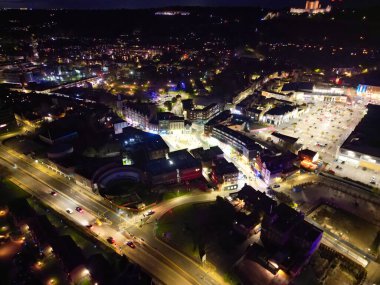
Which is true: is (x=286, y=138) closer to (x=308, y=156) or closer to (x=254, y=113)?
(x=308, y=156)

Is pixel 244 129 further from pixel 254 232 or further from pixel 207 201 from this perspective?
pixel 254 232

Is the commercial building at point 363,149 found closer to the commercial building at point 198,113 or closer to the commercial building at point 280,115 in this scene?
the commercial building at point 280,115

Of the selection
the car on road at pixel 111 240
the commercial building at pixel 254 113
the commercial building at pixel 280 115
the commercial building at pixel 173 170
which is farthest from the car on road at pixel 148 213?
the commercial building at pixel 280 115

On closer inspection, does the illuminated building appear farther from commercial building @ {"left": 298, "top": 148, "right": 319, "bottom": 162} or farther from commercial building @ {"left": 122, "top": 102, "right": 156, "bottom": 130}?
commercial building @ {"left": 298, "top": 148, "right": 319, "bottom": 162}

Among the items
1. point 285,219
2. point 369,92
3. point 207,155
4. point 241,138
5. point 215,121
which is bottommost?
point 207,155

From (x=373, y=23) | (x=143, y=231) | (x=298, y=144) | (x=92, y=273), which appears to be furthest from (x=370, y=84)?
(x=373, y=23)

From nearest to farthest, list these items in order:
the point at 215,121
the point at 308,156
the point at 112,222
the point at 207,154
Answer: the point at 112,222 < the point at 308,156 < the point at 207,154 < the point at 215,121

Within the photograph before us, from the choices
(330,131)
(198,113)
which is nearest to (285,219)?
(330,131)
